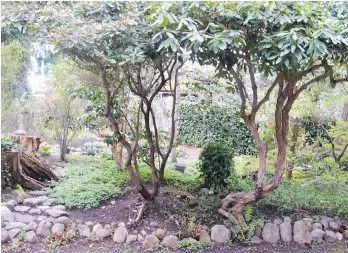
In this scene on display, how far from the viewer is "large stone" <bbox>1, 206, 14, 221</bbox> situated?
312cm

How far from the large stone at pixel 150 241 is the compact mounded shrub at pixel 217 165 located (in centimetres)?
151

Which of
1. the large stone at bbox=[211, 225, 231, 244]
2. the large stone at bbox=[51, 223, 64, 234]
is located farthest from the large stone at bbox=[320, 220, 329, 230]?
the large stone at bbox=[51, 223, 64, 234]

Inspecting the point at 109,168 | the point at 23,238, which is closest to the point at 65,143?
the point at 109,168

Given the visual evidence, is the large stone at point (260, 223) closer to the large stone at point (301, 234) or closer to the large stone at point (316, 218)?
the large stone at point (301, 234)

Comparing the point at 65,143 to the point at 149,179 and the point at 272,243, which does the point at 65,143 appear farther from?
the point at 272,243

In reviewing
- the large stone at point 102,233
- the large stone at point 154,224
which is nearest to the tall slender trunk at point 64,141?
the large stone at point 102,233

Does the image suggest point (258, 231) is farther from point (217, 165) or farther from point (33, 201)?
point (33, 201)

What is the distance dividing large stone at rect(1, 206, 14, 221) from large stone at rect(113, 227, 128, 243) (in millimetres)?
1089

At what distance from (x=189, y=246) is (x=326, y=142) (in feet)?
12.0

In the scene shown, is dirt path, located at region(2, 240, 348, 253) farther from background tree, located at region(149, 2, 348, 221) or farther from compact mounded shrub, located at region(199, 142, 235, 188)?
background tree, located at region(149, 2, 348, 221)

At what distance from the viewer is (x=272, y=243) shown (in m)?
3.37

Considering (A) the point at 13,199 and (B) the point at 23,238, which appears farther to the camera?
(A) the point at 13,199

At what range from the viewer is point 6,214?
3184 mm

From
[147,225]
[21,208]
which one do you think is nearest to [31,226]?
[21,208]
